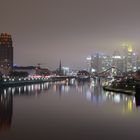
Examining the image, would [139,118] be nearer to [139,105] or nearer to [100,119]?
[100,119]

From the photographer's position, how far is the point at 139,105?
35656 millimetres

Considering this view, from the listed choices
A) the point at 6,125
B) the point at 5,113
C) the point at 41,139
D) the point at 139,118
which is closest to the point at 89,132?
the point at 41,139

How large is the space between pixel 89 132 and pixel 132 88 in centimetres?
3409

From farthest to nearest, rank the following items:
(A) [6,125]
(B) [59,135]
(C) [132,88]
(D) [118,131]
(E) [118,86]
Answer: (E) [118,86], (C) [132,88], (A) [6,125], (D) [118,131], (B) [59,135]

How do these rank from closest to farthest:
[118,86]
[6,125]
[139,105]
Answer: [6,125]
[139,105]
[118,86]

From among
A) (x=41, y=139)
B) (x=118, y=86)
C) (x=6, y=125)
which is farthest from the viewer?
(x=118, y=86)

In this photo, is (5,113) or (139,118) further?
(5,113)

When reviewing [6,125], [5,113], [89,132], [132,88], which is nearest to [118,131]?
[89,132]

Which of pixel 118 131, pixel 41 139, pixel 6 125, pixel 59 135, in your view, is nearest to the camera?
pixel 41 139

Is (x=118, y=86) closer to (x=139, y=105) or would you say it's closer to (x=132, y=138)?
(x=139, y=105)

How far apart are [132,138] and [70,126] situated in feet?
16.1

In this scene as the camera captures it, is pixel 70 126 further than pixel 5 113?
No

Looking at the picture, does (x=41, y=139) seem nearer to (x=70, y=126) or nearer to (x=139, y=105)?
(x=70, y=126)

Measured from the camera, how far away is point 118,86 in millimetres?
59531
